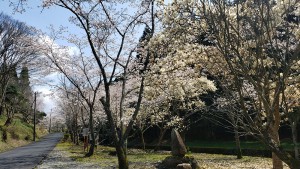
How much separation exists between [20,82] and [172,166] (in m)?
49.0

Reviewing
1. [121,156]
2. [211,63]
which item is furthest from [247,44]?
[121,156]

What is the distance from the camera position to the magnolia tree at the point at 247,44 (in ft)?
17.2

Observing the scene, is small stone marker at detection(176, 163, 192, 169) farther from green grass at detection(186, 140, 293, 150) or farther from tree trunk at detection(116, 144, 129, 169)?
green grass at detection(186, 140, 293, 150)

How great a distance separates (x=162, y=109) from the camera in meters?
30.9

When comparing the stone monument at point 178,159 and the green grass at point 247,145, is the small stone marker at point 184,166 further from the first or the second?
the green grass at point 247,145

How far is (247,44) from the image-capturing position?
564cm

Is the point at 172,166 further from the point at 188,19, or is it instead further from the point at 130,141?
the point at 130,141

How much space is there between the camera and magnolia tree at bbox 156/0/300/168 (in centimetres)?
523

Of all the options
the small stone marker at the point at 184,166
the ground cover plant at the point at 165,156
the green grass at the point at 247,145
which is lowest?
the ground cover plant at the point at 165,156

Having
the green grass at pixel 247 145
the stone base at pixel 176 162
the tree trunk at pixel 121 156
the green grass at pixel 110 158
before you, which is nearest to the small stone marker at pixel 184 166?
the stone base at pixel 176 162

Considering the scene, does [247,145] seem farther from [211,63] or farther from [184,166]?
[211,63]

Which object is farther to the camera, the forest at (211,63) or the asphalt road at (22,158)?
the asphalt road at (22,158)

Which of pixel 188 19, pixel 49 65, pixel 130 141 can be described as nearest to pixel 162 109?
pixel 49 65

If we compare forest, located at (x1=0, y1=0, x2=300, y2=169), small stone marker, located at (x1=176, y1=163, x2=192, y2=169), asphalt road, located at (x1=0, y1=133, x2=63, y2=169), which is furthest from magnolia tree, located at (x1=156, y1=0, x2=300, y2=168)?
asphalt road, located at (x1=0, y1=133, x2=63, y2=169)
